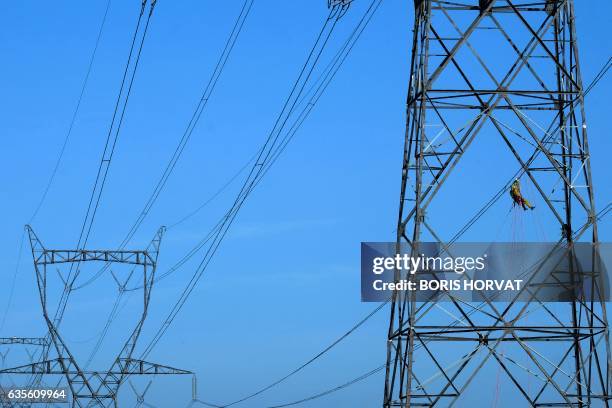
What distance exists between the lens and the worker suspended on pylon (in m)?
34.2

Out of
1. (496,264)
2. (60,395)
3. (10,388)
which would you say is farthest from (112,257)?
(10,388)

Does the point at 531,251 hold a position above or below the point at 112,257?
below

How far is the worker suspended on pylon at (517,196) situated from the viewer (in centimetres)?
3416

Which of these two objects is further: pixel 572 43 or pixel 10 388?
pixel 10 388

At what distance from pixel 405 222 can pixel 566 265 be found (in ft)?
15.3

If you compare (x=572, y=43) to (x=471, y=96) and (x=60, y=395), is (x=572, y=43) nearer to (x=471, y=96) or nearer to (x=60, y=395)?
(x=471, y=96)

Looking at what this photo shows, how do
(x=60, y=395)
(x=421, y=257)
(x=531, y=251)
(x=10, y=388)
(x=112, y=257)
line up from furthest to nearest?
(x=10, y=388)
(x=60, y=395)
(x=112, y=257)
(x=531, y=251)
(x=421, y=257)

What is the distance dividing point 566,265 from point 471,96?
5203 millimetres

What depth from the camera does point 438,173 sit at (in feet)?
103

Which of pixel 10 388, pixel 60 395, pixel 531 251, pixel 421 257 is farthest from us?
pixel 10 388

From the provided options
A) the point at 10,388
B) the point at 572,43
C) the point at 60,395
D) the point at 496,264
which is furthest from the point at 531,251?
the point at 10,388

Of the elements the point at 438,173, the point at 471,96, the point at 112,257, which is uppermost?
the point at 112,257

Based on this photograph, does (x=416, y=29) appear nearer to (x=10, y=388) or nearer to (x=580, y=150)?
(x=580, y=150)

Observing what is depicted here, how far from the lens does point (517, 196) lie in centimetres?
3425
